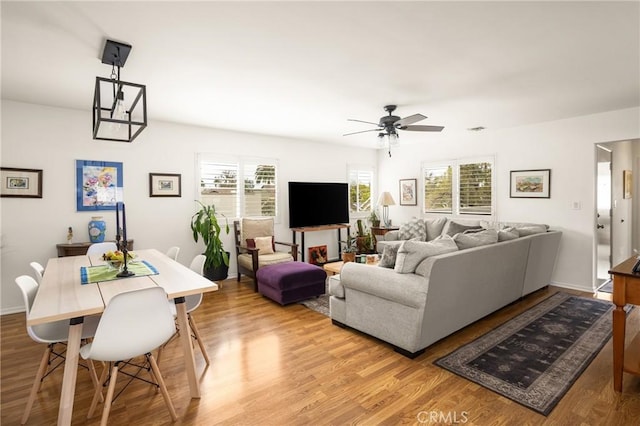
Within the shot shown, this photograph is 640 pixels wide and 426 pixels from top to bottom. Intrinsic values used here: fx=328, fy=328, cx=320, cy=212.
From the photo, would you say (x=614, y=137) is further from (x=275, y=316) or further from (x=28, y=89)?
(x=28, y=89)

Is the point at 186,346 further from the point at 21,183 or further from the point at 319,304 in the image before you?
the point at 21,183

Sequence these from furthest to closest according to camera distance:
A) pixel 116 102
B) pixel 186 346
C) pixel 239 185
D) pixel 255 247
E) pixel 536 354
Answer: pixel 239 185 → pixel 255 247 → pixel 536 354 → pixel 116 102 → pixel 186 346

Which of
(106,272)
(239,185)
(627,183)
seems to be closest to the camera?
(106,272)

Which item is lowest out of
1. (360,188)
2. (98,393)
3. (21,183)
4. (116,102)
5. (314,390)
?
(314,390)

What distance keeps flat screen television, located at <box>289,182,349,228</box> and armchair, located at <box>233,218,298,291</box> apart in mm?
678

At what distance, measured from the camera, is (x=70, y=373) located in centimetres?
183

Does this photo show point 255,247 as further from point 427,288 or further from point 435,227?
point 435,227

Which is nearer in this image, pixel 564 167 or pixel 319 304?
pixel 319 304

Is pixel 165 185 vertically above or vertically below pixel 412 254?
above

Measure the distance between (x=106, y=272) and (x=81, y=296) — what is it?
2.20 feet

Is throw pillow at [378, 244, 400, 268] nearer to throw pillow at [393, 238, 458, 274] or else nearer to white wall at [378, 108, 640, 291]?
throw pillow at [393, 238, 458, 274]

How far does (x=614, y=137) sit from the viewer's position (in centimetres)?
455

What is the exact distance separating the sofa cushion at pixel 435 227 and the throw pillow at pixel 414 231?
80 mm

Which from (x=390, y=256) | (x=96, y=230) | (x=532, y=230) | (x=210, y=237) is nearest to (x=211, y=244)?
(x=210, y=237)
